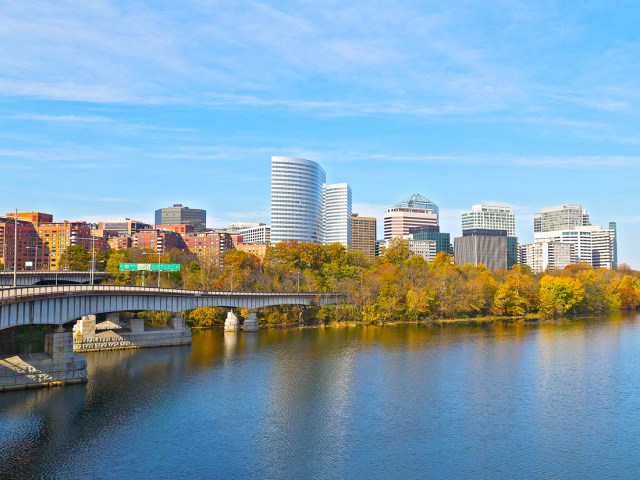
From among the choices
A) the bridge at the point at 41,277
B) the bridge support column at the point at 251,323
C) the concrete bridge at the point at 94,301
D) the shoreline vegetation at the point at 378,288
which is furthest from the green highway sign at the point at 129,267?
the bridge support column at the point at 251,323

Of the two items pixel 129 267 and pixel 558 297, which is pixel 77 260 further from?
pixel 558 297

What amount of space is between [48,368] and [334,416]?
31.3 m

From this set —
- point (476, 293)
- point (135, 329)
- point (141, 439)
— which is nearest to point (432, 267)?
point (476, 293)

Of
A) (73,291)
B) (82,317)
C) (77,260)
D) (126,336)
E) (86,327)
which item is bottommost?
(126,336)

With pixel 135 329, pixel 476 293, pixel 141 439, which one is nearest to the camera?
pixel 141 439

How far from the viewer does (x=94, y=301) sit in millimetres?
81000

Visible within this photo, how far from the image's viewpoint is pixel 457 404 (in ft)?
197

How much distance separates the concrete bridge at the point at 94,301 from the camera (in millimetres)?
64750

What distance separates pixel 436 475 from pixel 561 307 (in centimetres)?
12665

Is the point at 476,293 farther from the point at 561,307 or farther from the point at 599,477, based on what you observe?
the point at 599,477

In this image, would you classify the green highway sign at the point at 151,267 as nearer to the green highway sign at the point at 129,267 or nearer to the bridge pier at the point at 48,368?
the green highway sign at the point at 129,267

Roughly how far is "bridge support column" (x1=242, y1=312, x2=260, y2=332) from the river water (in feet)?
100

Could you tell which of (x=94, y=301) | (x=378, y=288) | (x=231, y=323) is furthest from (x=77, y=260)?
(x=94, y=301)

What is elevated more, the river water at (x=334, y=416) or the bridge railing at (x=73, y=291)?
the bridge railing at (x=73, y=291)
